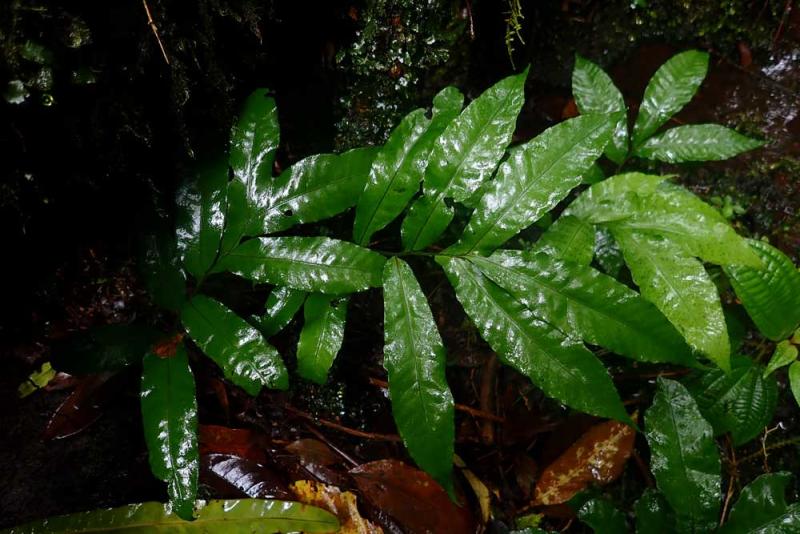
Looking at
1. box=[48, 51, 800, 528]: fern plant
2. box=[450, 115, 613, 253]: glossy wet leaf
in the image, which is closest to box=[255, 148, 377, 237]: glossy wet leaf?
box=[48, 51, 800, 528]: fern plant

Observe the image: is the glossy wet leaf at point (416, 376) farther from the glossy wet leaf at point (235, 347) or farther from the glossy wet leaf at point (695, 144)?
the glossy wet leaf at point (695, 144)

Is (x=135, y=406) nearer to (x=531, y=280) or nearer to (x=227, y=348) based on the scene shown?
(x=227, y=348)

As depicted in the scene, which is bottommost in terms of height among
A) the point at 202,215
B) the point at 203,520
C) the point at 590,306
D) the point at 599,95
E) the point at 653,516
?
the point at 653,516

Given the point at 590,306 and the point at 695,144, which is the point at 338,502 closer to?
the point at 590,306

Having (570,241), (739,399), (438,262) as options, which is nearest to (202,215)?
(438,262)

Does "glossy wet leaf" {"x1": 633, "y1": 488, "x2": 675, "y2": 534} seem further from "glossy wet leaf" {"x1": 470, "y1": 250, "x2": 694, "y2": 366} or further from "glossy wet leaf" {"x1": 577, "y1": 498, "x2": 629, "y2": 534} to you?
"glossy wet leaf" {"x1": 470, "y1": 250, "x2": 694, "y2": 366}
